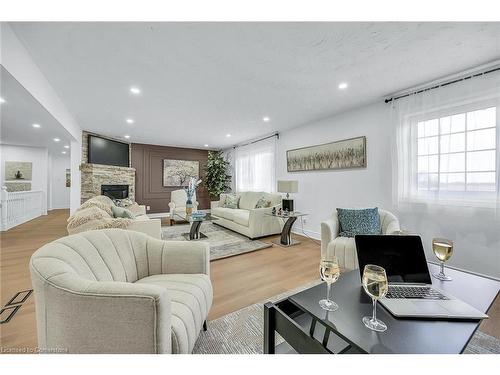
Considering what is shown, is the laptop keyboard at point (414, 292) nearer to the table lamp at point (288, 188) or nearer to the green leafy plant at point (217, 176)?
the table lamp at point (288, 188)

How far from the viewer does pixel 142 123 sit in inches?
158

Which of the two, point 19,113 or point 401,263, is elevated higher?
point 19,113

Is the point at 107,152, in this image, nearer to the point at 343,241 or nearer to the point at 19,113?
the point at 19,113

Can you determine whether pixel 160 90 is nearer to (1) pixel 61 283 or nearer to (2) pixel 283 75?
(2) pixel 283 75

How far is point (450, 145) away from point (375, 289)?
2.47m

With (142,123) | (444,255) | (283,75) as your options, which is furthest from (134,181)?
(444,255)

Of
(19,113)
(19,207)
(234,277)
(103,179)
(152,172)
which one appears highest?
(19,113)

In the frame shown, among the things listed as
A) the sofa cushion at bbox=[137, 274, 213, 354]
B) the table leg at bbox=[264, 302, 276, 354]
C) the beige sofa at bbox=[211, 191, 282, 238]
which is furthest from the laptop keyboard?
the beige sofa at bbox=[211, 191, 282, 238]

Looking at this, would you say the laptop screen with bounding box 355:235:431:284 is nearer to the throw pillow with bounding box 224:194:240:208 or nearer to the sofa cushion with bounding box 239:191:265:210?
the sofa cushion with bounding box 239:191:265:210

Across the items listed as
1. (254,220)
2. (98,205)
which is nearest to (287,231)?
(254,220)

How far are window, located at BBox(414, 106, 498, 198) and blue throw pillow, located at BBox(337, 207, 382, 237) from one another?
80cm

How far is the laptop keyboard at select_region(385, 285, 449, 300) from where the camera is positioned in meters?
0.92

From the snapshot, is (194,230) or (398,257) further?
(194,230)

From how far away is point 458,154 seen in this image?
2.18 metres
